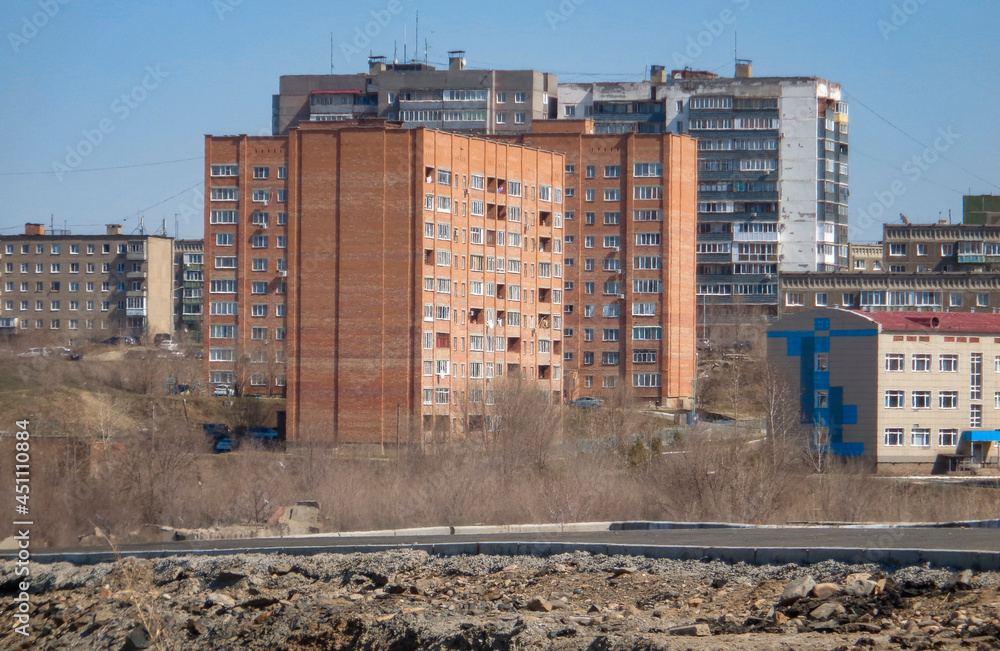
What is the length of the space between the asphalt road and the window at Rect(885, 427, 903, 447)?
30.8m

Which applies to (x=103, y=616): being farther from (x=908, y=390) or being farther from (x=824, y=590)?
(x=908, y=390)

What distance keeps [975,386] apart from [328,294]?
96.3 feet

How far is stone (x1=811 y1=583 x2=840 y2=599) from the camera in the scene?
10.6 m

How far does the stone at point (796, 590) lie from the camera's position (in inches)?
420

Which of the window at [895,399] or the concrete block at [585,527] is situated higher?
the window at [895,399]

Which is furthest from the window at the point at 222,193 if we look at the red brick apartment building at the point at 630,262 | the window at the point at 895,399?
the window at the point at 895,399

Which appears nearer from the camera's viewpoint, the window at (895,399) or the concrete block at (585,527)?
the concrete block at (585,527)

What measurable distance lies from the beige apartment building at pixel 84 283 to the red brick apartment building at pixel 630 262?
3761 centimetres

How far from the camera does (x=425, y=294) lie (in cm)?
5538

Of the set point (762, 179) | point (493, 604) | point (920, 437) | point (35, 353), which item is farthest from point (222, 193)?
point (493, 604)

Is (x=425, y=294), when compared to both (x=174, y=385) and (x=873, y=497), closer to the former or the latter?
(x=174, y=385)

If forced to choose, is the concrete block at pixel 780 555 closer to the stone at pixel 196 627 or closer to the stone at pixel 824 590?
the stone at pixel 824 590

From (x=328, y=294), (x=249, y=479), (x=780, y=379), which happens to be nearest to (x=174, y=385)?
(x=328, y=294)

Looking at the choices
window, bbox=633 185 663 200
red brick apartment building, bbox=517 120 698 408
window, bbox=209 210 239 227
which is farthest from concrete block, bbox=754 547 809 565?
window, bbox=209 210 239 227
